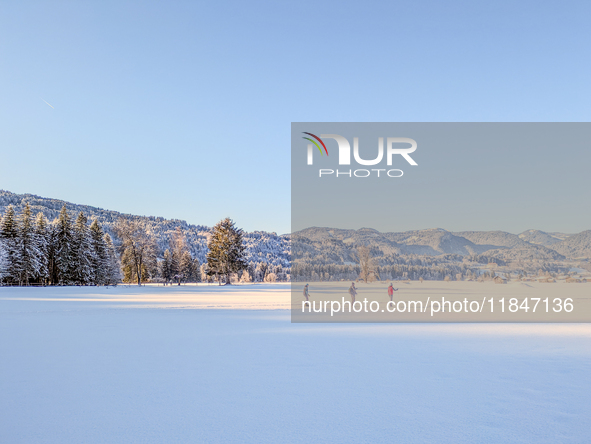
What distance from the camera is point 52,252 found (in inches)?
2400

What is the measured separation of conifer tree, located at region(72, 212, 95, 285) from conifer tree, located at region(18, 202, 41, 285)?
4609 millimetres

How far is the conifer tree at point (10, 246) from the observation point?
179ft

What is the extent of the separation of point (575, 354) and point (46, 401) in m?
11.3

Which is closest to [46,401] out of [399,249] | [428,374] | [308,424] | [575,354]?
[308,424]

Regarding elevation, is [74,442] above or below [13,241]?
below

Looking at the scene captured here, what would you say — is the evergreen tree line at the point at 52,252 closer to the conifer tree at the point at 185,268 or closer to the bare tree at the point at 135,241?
the bare tree at the point at 135,241

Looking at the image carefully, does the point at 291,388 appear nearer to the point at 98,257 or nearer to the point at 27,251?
the point at 27,251

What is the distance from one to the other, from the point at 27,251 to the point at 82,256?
21.8ft

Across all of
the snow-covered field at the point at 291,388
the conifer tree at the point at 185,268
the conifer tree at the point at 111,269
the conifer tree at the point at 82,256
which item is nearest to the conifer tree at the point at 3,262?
the conifer tree at the point at 82,256

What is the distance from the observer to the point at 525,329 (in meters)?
15.6

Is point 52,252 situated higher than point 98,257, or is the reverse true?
point 52,252

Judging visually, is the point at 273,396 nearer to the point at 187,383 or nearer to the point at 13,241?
the point at 187,383

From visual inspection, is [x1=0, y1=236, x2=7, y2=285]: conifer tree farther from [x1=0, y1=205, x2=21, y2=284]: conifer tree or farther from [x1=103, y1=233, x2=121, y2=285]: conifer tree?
[x1=103, y1=233, x2=121, y2=285]: conifer tree

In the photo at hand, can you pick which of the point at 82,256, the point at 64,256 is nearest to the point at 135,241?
the point at 82,256
